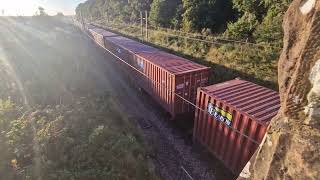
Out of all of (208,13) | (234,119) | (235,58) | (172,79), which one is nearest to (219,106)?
(234,119)

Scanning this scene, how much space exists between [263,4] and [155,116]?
12.9 meters

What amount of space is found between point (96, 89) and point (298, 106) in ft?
52.6

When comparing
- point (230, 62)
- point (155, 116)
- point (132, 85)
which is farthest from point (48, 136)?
point (230, 62)

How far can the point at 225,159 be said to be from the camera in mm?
9742

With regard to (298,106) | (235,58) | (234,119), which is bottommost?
(234,119)

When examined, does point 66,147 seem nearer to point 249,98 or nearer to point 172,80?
point 172,80

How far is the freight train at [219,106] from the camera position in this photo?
8492 mm

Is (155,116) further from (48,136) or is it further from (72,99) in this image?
(48,136)

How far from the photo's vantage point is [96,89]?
18.1 m

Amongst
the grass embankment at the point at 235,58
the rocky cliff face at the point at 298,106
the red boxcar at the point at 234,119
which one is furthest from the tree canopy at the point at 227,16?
the rocky cliff face at the point at 298,106

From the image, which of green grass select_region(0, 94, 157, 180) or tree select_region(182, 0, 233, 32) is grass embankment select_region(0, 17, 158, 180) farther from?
tree select_region(182, 0, 233, 32)

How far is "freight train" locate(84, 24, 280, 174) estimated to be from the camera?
849 centimetres

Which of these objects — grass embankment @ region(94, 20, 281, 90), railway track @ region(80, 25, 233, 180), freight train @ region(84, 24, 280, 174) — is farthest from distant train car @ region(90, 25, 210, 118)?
grass embankment @ region(94, 20, 281, 90)

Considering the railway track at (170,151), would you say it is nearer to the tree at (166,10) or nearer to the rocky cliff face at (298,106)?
the rocky cliff face at (298,106)
